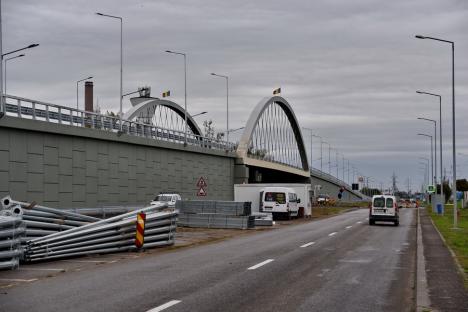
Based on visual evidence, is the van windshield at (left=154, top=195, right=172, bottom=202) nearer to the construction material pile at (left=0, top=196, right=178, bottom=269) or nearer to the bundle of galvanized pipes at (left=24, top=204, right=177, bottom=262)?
the bundle of galvanized pipes at (left=24, top=204, right=177, bottom=262)

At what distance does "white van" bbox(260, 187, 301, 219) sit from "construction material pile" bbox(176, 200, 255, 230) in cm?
1141

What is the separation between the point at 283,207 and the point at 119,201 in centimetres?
1669

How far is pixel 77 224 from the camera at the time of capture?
20422 millimetres

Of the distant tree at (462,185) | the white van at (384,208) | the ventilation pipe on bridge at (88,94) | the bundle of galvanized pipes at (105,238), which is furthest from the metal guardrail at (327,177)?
the bundle of galvanized pipes at (105,238)

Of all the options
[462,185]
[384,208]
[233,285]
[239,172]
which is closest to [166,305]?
[233,285]

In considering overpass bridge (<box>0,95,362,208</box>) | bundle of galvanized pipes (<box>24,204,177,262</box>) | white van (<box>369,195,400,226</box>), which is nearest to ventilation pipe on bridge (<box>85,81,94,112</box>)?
overpass bridge (<box>0,95,362,208</box>)

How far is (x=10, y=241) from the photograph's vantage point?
50.2 feet

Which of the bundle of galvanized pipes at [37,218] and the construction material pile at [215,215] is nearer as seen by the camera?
the bundle of galvanized pipes at [37,218]

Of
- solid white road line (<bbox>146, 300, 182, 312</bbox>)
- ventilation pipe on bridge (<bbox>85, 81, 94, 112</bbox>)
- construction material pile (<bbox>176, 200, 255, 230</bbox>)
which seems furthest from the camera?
ventilation pipe on bridge (<bbox>85, 81, 94, 112</bbox>)

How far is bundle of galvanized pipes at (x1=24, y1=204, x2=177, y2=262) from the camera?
17531 mm

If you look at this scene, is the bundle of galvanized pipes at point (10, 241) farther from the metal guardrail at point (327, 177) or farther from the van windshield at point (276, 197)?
the metal guardrail at point (327, 177)

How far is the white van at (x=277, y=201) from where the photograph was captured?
49.4 metres

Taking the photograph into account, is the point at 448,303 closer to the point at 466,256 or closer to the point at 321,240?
the point at 466,256

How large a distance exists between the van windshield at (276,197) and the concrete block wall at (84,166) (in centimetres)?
585
